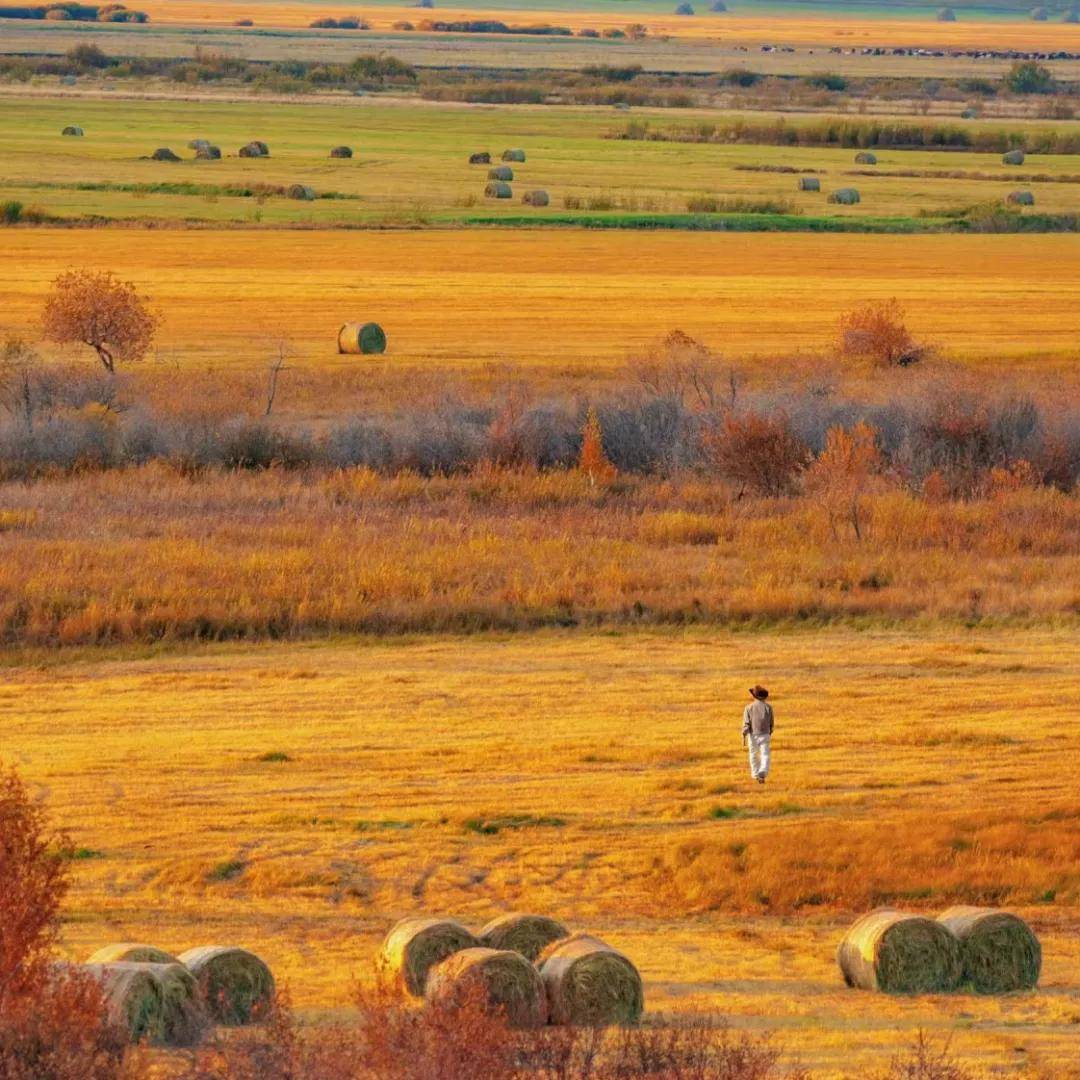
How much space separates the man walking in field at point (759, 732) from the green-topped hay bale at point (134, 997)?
742cm

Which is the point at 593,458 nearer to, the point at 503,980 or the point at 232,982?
the point at 232,982

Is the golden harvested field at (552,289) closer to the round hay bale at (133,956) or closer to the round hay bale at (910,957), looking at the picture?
the round hay bale at (910,957)

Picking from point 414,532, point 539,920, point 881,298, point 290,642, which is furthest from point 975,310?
point 539,920

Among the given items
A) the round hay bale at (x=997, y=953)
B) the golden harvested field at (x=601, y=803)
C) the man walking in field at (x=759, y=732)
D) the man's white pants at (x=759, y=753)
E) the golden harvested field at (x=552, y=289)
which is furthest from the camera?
the golden harvested field at (x=552, y=289)

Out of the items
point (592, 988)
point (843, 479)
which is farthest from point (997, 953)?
point (843, 479)

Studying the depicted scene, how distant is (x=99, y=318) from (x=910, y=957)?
1261 inches

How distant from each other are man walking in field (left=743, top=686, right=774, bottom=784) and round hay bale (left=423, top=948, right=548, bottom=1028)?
6.17 m

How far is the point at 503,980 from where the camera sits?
12883mm

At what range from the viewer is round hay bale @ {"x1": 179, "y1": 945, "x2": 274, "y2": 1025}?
1298 centimetres

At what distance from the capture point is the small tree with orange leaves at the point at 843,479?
31.9 metres

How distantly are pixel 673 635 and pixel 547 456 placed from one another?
34.9ft

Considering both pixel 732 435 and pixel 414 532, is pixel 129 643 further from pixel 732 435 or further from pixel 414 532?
pixel 732 435

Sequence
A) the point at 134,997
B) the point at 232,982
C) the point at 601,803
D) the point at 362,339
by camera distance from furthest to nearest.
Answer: the point at 362,339, the point at 601,803, the point at 232,982, the point at 134,997

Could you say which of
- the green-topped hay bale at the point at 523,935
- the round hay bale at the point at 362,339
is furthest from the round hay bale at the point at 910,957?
the round hay bale at the point at 362,339
